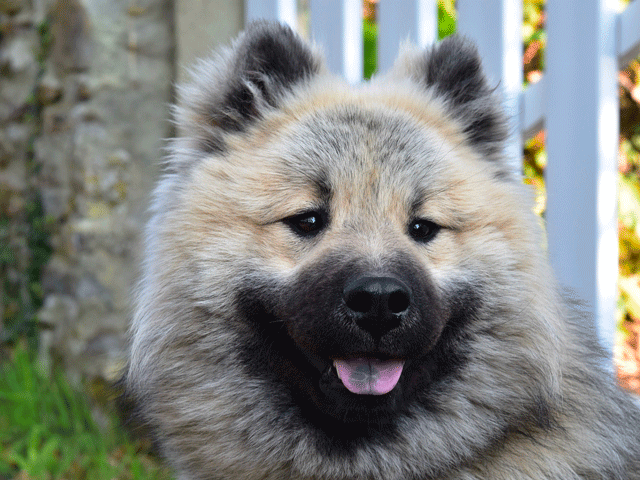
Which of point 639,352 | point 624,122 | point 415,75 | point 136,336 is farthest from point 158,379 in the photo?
point 624,122

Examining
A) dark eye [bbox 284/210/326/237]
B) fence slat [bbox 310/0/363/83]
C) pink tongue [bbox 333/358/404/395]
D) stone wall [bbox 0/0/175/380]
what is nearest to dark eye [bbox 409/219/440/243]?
dark eye [bbox 284/210/326/237]

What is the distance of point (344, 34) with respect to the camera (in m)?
3.55

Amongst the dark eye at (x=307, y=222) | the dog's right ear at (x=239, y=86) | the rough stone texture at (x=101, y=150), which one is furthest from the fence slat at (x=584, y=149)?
the rough stone texture at (x=101, y=150)

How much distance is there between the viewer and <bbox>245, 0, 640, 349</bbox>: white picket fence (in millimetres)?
2691

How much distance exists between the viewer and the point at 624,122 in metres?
4.81

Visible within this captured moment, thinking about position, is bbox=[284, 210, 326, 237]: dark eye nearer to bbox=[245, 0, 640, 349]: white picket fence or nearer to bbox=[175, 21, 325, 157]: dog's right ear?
bbox=[175, 21, 325, 157]: dog's right ear

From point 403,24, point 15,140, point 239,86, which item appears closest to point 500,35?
point 403,24

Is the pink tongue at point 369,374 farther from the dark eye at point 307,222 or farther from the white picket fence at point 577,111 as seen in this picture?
the white picket fence at point 577,111

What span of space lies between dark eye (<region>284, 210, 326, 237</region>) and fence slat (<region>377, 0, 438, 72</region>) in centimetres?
137

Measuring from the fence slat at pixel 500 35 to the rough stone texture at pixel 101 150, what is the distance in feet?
7.20

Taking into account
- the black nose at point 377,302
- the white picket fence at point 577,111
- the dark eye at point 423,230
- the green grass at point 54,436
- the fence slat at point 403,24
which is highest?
the fence slat at point 403,24

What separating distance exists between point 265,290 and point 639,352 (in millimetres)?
3393

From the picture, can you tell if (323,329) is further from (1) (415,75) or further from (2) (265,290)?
(1) (415,75)

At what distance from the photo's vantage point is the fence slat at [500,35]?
3.02 m
